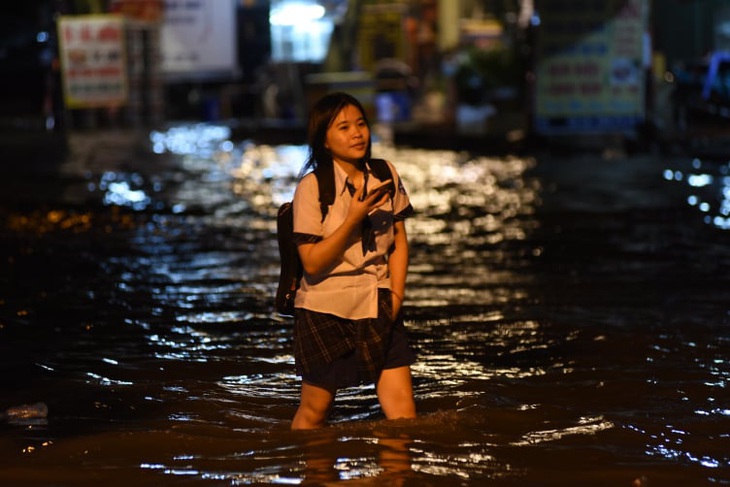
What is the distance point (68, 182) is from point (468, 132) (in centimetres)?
1133

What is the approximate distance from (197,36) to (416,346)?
2587 centimetres

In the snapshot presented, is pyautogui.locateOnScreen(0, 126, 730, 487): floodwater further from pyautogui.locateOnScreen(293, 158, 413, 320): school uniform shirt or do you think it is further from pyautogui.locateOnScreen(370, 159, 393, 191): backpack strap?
pyautogui.locateOnScreen(370, 159, 393, 191): backpack strap

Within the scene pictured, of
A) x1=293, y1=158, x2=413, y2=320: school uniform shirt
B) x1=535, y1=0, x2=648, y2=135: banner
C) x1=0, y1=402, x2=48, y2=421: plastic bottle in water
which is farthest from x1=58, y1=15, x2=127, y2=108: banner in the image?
x1=293, y1=158, x2=413, y2=320: school uniform shirt

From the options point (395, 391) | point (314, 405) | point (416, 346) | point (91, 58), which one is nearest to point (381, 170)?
point (395, 391)

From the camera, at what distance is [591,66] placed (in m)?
22.8

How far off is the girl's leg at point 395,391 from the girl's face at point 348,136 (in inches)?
36.3

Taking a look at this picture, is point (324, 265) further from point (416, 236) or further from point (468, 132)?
point (468, 132)

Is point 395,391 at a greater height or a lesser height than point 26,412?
greater

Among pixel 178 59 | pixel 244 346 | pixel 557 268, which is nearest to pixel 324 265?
pixel 244 346

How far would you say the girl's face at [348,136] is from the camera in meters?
5.40

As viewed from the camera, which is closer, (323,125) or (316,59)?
(323,125)

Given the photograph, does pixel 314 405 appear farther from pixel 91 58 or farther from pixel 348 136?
pixel 91 58

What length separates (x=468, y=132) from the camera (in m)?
27.1

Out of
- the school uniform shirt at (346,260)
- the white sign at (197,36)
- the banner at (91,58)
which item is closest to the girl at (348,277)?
the school uniform shirt at (346,260)
